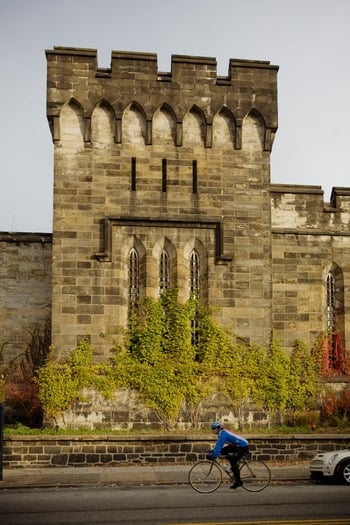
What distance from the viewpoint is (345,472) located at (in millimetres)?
15820

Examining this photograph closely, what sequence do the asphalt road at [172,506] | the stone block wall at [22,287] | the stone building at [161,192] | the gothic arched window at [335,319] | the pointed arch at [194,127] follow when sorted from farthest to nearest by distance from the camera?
the stone block wall at [22,287], the gothic arched window at [335,319], the pointed arch at [194,127], the stone building at [161,192], the asphalt road at [172,506]

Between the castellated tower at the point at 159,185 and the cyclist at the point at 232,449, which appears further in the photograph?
the castellated tower at the point at 159,185

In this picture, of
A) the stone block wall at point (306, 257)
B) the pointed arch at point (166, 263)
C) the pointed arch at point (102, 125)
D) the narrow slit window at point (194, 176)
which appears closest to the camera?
the pointed arch at point (166, 263)

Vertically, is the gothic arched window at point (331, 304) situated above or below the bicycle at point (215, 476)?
above

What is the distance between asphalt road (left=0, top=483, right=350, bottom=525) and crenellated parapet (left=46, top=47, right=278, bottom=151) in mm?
11677

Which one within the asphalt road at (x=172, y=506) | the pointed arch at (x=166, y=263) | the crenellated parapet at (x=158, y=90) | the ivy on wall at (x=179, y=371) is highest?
the crenellated parapet at (x=158, y=90)

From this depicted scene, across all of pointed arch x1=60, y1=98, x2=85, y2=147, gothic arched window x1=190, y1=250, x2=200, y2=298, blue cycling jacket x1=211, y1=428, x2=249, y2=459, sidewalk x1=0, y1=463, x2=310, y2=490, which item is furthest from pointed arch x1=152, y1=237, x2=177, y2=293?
blue cycling jacket x1=211, y1=428, x2=249, y2=459

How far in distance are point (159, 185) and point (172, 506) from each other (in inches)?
474

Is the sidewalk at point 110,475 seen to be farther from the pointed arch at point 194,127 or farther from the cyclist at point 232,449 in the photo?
the pointed arch at point 194,127

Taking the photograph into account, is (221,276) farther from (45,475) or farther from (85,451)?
(45,475)

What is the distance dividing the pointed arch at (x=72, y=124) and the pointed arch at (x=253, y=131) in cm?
510

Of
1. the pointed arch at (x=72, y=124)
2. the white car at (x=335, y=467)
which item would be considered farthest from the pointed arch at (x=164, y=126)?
the white car at (x=335, y=467)

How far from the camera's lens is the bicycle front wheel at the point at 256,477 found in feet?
48.5

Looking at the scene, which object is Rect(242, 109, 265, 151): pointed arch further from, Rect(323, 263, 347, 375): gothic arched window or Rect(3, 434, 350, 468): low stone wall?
Rect(3, 434, 350, 468): low stone wall
